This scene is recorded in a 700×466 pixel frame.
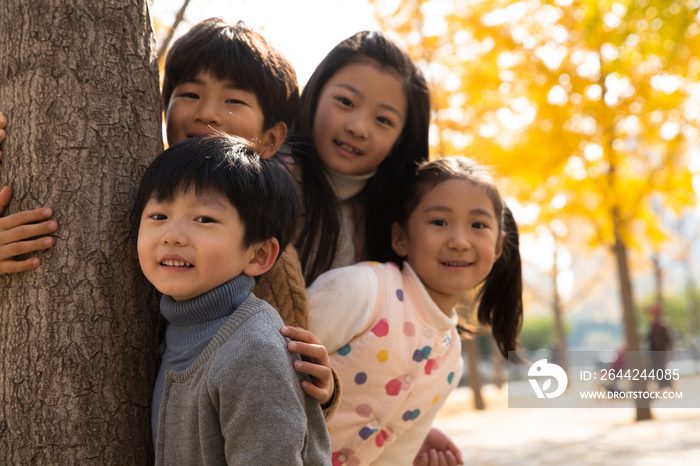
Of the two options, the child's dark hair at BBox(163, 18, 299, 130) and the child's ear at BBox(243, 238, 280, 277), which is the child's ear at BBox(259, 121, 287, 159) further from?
the child's ear at BBox(243, 238, 280, 277)

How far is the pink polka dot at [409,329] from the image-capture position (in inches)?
85.1

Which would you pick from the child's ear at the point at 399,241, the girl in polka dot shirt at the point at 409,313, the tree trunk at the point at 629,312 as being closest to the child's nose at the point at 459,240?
the girl in polka dot shirt at the point at 409,313

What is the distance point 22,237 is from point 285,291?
72cm

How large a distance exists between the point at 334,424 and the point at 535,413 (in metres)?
7.78

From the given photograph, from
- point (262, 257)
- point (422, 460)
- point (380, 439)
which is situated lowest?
point (422, 460)

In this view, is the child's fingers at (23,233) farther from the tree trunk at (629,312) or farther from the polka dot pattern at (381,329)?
the tree trunk at (629,312)

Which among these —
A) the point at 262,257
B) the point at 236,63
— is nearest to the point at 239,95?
the point at 236,63

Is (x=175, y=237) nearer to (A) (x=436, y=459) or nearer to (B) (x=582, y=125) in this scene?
(A) (x=436, y=459)

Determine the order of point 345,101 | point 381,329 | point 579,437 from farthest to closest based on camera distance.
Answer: point 579,437 → point 345,101 → point 381,329

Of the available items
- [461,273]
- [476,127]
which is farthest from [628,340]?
[461,273]

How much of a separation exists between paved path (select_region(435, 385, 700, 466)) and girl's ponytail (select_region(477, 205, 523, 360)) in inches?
134

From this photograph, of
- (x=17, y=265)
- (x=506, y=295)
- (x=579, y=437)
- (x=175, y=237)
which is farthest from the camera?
(x=579, y=437)

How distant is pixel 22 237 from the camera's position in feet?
4.86

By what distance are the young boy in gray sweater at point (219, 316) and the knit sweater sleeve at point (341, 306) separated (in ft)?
1.58
